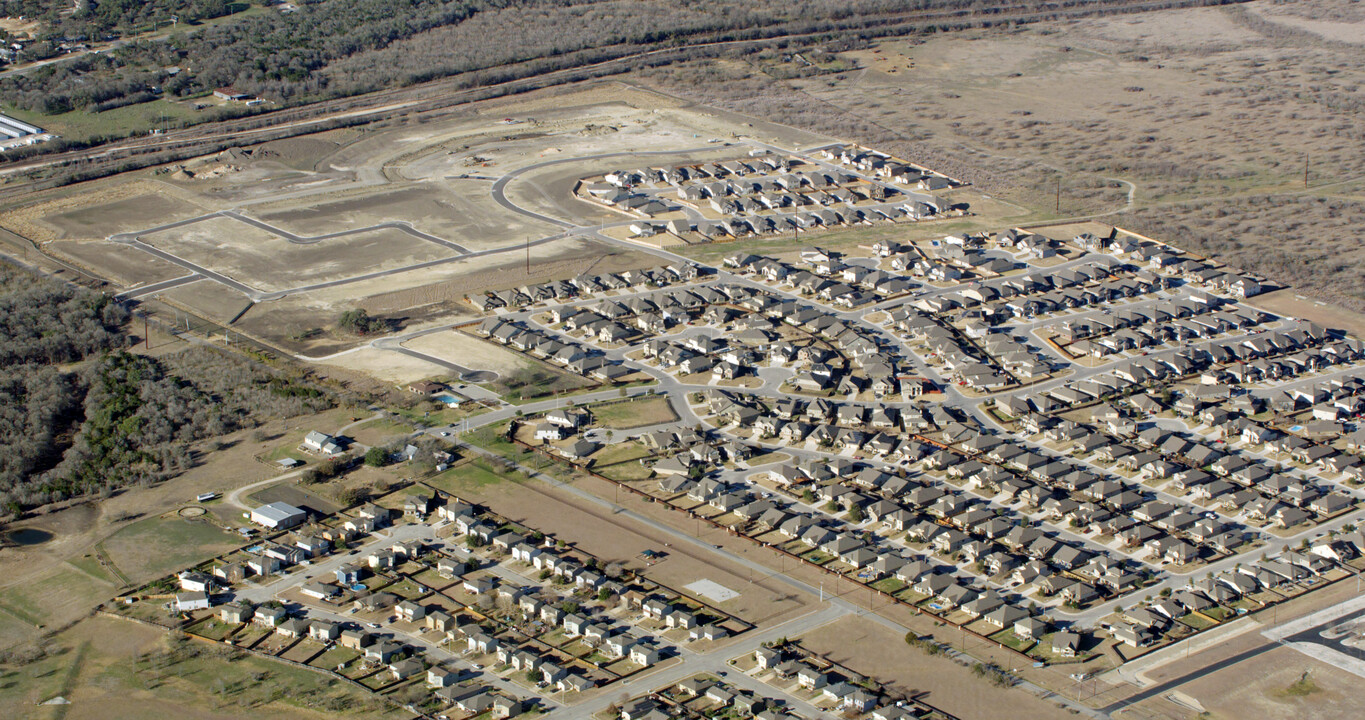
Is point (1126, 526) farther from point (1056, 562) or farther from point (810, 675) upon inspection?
point (810, 675)

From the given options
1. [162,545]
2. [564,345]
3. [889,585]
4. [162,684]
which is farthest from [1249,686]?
[162,545]

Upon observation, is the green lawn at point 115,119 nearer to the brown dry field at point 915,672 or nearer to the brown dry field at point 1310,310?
the brown dry field at point 1310,310

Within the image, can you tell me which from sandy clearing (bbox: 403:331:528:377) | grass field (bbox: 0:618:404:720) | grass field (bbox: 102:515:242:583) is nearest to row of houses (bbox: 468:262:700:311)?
sandy clearing (bbox: 403:331:528:377)

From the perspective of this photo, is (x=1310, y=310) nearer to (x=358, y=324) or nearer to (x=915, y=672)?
(x=915, y=672)

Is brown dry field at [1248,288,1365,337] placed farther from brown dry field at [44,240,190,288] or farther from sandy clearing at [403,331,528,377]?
brown dry field at [44,240,190,288]

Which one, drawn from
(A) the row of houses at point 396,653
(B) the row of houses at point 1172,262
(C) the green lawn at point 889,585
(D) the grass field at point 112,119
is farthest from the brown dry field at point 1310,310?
(D) the grass field at point 112,119
